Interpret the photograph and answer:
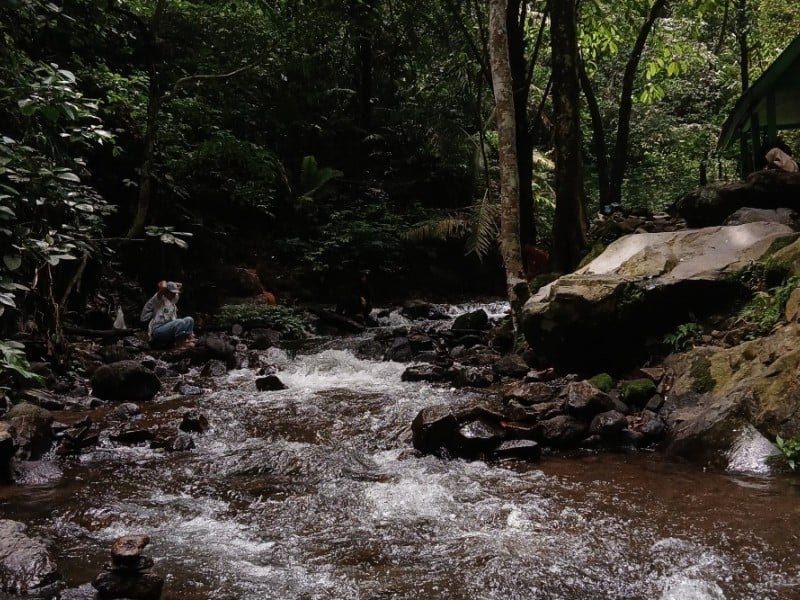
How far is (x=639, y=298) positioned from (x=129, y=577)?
5781 millimetres

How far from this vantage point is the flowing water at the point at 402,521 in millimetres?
3178

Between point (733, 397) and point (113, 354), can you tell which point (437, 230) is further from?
point (733, 397)

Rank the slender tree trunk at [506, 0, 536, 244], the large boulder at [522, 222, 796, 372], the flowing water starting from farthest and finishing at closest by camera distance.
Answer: the slender tree trunk at [506, 0, 536, 244]
the large boulder at [522, 222, 796, 372]
the flowing water

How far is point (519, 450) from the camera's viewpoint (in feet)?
17.1

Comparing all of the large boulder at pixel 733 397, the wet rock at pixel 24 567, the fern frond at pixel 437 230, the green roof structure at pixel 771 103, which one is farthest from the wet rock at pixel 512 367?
the fern frond at pixel 437 230

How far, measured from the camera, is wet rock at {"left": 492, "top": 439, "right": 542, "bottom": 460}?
5.20m

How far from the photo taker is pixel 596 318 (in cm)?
695

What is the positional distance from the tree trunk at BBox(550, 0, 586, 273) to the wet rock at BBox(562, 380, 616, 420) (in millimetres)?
4962

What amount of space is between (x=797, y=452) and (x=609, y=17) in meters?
12.7

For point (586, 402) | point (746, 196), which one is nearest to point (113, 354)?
point (586, 402)

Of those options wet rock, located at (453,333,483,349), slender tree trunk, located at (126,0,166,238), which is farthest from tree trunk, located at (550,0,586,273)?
slender tree trunk, located at (126,0,166,238)

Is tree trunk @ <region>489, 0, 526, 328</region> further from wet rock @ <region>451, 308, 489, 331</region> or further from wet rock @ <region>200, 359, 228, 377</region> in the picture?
wet rock @ <region>200, 359, 228, 377</region>

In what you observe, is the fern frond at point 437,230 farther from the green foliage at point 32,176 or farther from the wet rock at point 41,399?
the green foliage at point 32,176

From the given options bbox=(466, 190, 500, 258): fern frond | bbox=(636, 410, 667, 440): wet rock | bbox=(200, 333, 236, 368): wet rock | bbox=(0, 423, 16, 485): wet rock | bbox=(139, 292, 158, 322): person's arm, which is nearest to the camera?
bbox=(0, 423, 16, 485): wet rock
